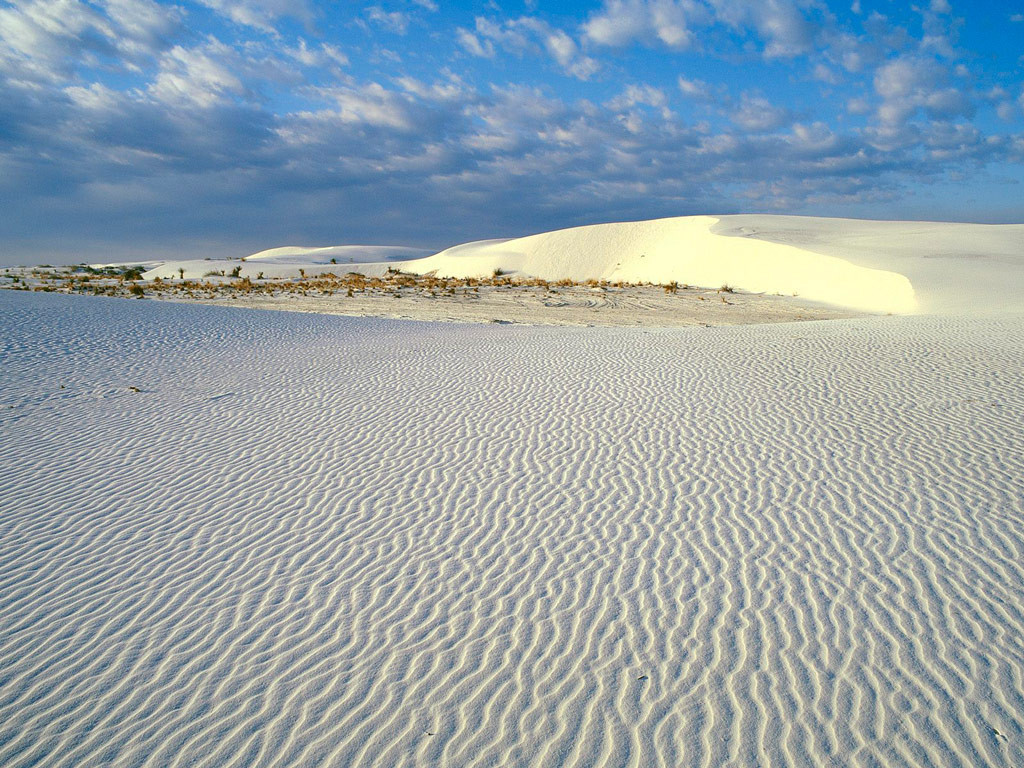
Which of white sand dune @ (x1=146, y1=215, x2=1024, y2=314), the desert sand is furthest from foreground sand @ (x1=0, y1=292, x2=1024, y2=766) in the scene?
white sand dune @ (x1=146, y1=215, x2=1024, y2=314)

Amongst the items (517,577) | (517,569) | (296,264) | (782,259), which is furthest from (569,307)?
(296,264)

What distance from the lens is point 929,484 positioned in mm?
5340

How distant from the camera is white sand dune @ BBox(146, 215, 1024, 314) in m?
23.0

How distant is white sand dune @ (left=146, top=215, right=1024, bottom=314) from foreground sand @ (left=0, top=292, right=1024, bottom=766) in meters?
16.2

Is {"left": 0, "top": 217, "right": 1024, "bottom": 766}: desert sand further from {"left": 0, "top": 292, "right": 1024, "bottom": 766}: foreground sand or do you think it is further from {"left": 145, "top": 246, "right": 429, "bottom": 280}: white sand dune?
{"left": 145, "top": 246, "right": 429, "bottom": 280}: white sand dune

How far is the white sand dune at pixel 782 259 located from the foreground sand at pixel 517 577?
1618 cm

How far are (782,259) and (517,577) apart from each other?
30.7 meters

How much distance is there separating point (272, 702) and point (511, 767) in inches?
48.2

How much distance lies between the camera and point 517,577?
4.06 meters

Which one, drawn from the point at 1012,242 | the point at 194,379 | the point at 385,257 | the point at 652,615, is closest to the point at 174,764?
the point at 652,615

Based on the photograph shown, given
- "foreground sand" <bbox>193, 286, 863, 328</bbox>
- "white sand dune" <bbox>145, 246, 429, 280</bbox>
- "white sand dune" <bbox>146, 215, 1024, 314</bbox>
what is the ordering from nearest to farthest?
"foreground sand" <bbox>193, 286, 863, 328</bbox> → "white sand dune" <bbox>146, 215, 1024, 314</bbox> → "white sand dune" <bbox>145, 246, 429, 280</bbox>

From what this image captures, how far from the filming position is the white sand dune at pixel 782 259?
23.0 meters

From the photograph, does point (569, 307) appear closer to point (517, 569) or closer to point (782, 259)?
point (782, 259)

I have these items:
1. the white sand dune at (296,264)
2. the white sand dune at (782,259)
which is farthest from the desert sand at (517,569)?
the white sand dune at (296,264)
